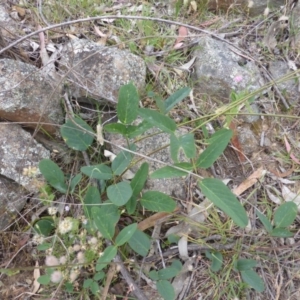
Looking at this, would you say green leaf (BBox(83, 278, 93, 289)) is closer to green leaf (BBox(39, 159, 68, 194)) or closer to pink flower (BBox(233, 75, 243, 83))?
green leaf (BBox(39, 159, 68, 194))

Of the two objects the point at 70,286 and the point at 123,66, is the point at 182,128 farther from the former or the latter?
the point at 70,286

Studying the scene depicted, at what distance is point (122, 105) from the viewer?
127 centimetres

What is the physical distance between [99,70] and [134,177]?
2.00 feet

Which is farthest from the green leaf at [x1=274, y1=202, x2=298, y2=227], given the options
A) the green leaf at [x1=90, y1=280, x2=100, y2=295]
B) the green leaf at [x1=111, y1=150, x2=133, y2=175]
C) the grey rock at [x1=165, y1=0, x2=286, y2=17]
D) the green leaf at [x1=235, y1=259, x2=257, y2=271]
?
the grey rock at [x1=165, y1=0, x2=286, y2=17]

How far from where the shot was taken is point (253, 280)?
137cm

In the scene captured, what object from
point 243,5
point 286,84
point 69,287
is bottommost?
point 69,287

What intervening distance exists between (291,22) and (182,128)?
3.22ft

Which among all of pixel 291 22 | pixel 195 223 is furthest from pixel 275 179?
pixel 291 22

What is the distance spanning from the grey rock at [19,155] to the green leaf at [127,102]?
44 cm

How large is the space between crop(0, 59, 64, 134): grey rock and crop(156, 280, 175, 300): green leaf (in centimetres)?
73

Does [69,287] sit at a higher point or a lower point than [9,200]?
lower

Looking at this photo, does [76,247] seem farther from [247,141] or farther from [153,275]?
[247,141]

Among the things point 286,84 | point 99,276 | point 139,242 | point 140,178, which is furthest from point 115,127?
point 286,84

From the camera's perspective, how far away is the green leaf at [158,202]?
4.27 feet
